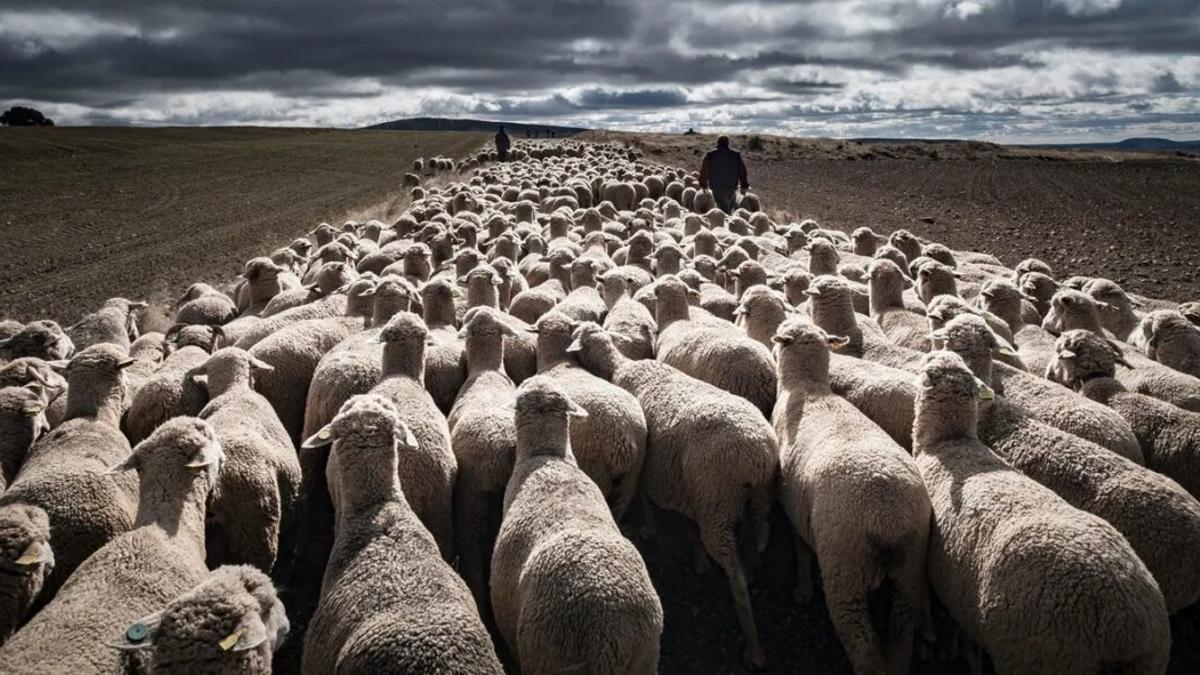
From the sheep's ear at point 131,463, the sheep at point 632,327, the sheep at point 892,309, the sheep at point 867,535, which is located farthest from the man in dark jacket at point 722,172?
the sheep's ear at point 131,463

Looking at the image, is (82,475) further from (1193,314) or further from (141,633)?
(1193,314)

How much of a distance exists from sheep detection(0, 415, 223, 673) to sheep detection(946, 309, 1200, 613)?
4.98m

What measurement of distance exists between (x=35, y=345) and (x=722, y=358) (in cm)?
669

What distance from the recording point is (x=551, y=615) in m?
3.54

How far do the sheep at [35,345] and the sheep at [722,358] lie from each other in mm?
6000

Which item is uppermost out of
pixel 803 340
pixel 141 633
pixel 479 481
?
pixel 803 340

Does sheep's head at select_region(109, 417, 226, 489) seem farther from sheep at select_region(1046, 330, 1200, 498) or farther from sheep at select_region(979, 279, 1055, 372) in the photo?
sheep at select_region(979, 279, 1055, 372)

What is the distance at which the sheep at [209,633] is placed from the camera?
288 cm

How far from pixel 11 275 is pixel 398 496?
1443cm

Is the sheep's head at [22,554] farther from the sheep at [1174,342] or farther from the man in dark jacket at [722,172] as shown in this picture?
the man in dark jacket at [722,172]

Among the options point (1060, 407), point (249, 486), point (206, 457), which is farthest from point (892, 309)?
point (206, 457)

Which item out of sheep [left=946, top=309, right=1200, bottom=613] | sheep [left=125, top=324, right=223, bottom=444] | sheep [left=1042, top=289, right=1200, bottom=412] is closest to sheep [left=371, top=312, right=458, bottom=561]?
sheep [left=125, top=324, right=223, bottom=444]

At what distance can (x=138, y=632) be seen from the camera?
288 centimetres

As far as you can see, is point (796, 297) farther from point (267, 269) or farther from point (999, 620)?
point (267, 269)
